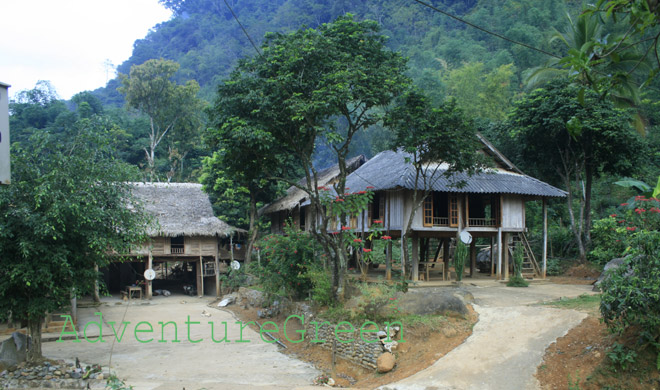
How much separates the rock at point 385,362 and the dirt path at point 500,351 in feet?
3.13

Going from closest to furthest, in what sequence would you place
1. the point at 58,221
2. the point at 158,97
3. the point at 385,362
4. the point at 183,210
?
the point at 58,221
the point at 385,362
the point at 183,210
the point at 158,97

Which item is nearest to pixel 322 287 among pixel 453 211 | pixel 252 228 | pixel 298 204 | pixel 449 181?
pixel 449 181

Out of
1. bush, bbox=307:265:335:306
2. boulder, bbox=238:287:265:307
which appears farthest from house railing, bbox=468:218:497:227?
boulder, bbox=238:287:265:307

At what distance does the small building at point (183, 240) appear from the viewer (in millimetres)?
23734

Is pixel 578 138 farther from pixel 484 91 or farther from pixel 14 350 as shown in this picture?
pixel 14 350

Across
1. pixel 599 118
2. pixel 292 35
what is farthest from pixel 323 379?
pixel 599 118

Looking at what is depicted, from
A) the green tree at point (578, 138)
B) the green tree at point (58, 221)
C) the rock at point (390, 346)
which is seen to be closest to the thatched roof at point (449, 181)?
the green tree at point (578, 138)

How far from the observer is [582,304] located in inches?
480

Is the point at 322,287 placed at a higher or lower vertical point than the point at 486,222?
lower

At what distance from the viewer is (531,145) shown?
880 inches

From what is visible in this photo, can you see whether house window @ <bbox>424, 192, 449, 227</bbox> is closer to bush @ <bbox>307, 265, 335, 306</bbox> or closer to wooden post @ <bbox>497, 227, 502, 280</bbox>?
wooden post @ <bbox>497, 227, 502, 280</bbox>

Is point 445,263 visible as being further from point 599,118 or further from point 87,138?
point 87,138

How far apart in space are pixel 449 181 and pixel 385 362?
27.6 ft

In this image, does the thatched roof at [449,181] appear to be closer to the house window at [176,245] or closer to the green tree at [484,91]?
the house window at [176,245]
